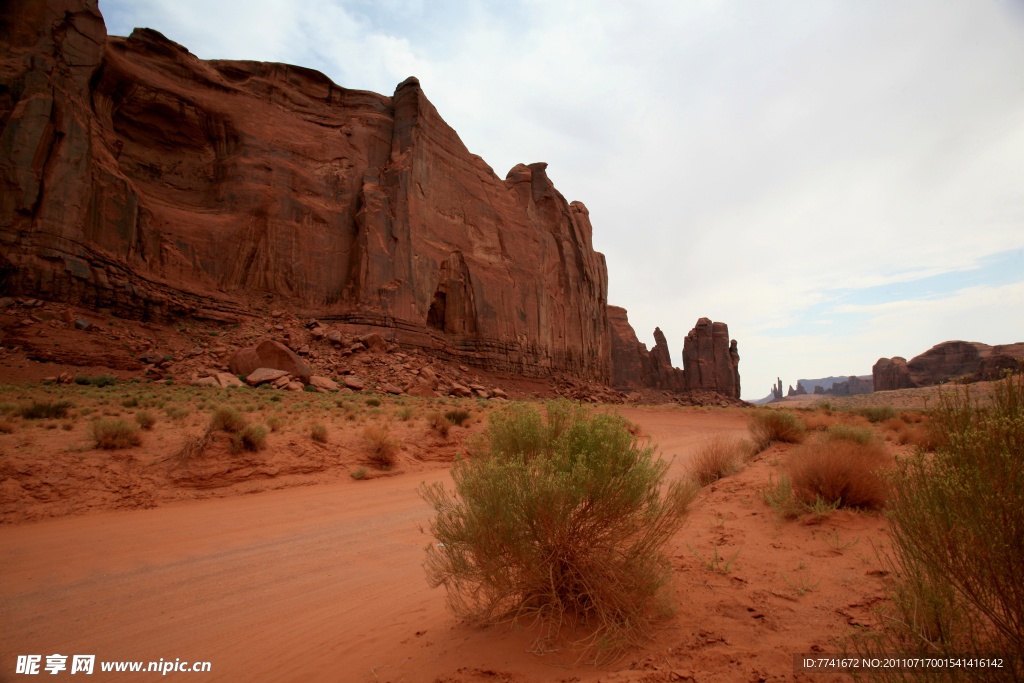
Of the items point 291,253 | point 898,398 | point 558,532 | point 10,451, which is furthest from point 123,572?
point 898,398

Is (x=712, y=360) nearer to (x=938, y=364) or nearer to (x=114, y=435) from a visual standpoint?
(x=938, y=364)

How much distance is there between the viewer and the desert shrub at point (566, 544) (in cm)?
300

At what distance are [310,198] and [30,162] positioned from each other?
1322 cm

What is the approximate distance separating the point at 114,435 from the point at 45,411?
10.8 feet

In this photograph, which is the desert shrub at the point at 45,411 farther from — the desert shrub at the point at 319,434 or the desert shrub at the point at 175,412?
the desert shrub at the point at 319,434

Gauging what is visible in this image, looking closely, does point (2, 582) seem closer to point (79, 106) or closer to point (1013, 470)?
point (1013, 470)

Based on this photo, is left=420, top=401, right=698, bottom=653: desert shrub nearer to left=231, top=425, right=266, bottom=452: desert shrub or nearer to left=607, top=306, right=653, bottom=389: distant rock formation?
left=231, top=425, right=266, bottom=452: desert shrub

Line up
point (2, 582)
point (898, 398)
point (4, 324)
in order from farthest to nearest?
point (898, 398) → point (4, 324) → point (2, 582)

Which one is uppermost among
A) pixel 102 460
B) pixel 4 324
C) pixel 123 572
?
pixel 4 324

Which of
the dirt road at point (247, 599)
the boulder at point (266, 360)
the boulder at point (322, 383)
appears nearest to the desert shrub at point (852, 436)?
the dirt road at point (247, 599)

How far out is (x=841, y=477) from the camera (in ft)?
16.3

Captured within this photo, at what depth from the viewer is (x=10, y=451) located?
23.3ft

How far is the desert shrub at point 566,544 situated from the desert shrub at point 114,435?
796 cm

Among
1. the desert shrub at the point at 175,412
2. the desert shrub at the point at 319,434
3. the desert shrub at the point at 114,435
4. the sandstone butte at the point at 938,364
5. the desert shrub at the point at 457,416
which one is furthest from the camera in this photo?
the sandstone butte at the point at 938,364
